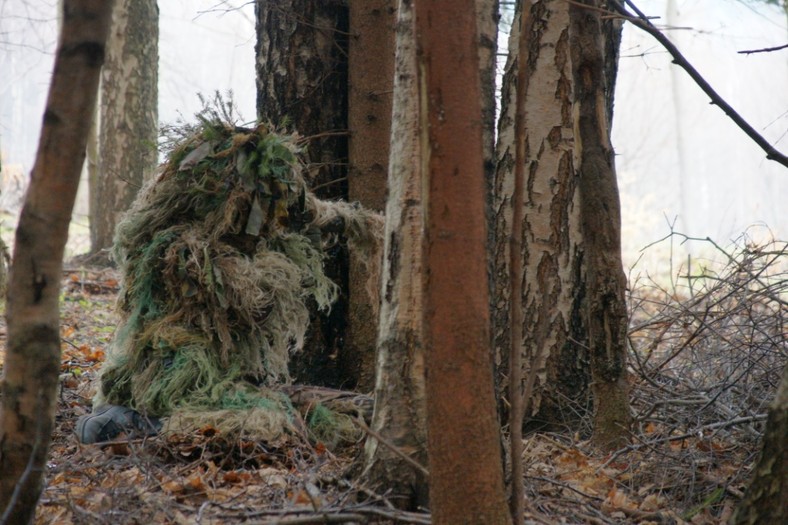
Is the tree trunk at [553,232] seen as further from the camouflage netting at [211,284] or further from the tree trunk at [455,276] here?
the tree trunk at [455,276]

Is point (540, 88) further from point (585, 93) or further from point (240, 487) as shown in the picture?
point (240, 487)

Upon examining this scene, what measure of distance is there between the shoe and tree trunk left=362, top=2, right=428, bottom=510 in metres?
1.29

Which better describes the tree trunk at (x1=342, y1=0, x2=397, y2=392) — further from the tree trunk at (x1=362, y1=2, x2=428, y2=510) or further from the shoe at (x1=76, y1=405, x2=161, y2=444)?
the tree trunk at (x1=362, y1=2, x2=428, y2=510)

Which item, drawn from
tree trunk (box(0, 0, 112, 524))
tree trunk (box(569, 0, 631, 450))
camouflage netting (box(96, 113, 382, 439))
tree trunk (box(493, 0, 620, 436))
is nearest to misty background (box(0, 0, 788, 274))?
tree trunk (box(493, 0, 620, 436))

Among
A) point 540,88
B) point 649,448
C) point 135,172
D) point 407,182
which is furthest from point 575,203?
point 135,172

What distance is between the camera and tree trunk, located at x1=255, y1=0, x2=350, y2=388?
443cm

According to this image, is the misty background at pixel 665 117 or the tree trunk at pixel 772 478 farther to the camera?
the misty background at pixel 665 117

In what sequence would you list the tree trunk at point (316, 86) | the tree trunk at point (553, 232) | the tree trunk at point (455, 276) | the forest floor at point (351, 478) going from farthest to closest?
A: 1. the tree trunk at point (316, 86)
2. the tree trunk at point (553, 232)
3. the forest floor at point (351, 478)
4. the tree trunk at point (455, 276)

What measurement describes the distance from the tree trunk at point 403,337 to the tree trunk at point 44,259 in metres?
0.97

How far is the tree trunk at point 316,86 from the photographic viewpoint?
14.5ft

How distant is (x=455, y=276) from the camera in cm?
179

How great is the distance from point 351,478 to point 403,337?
579 millimetres

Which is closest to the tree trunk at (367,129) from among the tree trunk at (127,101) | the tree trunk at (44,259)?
the tree trunk at (44,259)

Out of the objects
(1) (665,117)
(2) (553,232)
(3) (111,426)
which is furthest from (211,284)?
(1) (665,117)
